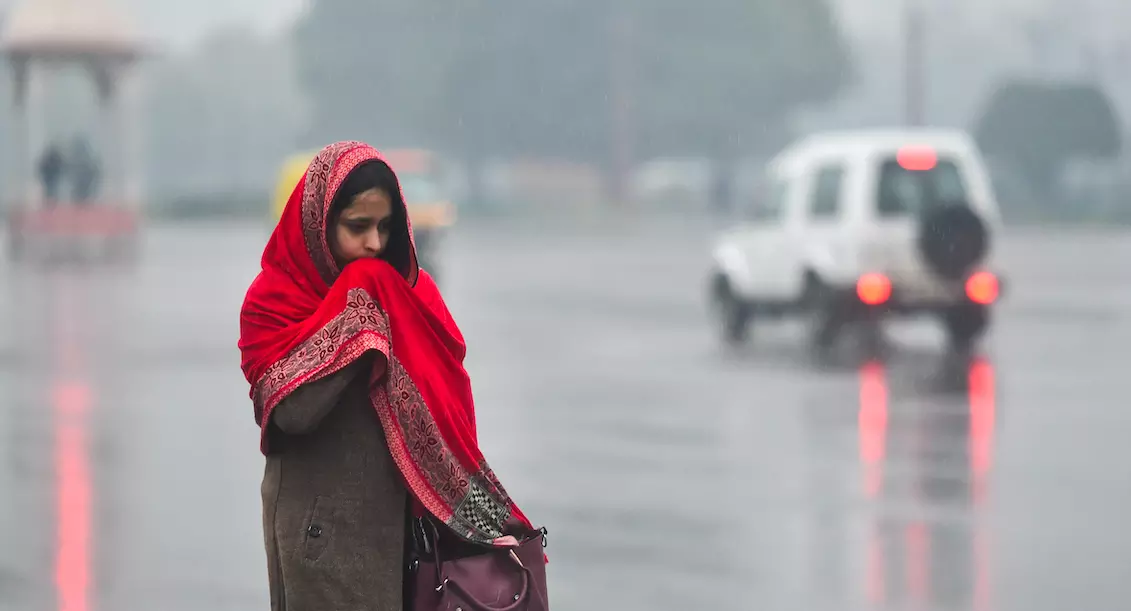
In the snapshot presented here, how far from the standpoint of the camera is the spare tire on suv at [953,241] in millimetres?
15938

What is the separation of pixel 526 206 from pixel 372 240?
7583cm

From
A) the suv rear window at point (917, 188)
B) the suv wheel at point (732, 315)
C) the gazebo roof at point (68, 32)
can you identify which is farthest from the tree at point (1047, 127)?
the suv rear window at point (917, 188)

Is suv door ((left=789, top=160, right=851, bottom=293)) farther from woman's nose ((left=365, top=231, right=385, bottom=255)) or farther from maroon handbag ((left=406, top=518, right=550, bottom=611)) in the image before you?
woman's nose ((left=365, top=231, right=385, bottom=255))

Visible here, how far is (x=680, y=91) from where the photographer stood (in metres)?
78.6

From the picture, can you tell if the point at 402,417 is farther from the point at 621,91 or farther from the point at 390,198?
the point at 621,91

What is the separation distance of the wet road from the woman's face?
3484 millimetres

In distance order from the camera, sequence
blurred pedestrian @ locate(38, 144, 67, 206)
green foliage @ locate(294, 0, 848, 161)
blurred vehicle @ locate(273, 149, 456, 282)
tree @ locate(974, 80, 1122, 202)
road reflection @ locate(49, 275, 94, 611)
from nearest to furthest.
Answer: road reflection @ locate(49, 275, 94, 611) → blurred vehicle @ locate(273, 149, 456, 282) → blurred pedestrian @ locate(38, 144, 67, 206) → tree @ locate(974, 80, 1122, 202) → green foliage @ locate(294, 0, 848, 161)

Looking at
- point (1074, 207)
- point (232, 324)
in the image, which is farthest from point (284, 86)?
point (232, 324)

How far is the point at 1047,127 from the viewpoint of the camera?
6378 centimetres

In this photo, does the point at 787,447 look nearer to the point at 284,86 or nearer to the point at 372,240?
the point at 372,240

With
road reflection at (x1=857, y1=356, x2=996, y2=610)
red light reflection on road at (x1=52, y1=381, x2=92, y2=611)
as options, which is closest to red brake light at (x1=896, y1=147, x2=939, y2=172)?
road reflection at (x1=857, y1=356, x2=996, y2=610)

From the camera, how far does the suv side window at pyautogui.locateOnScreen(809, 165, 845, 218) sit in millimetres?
17016

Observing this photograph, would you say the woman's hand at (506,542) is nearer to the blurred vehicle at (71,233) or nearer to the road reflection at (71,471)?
the road reflection at (71,471)

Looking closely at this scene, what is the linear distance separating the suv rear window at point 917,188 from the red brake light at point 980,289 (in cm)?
71
